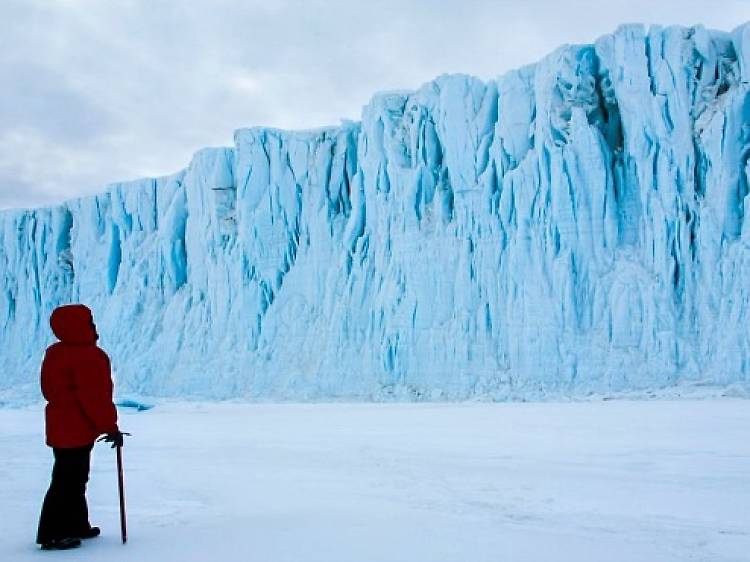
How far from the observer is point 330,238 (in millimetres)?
23938

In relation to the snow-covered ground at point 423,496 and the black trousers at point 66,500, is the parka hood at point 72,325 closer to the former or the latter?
the black trousers at point 66,500

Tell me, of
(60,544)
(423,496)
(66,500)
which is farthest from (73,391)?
(423,496)

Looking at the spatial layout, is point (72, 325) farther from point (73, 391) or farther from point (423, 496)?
point (423, 496)

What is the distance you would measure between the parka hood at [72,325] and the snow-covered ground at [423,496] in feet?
3.36

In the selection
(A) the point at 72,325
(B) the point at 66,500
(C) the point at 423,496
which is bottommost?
(C) the point at 423,496

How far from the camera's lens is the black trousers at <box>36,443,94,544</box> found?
347cm

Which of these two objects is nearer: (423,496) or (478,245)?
(423,496)

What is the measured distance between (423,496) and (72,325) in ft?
7.86

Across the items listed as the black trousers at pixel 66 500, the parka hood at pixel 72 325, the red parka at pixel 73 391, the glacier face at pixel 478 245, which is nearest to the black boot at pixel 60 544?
the black trousers at pixel 66 500

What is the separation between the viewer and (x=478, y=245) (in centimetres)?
2025

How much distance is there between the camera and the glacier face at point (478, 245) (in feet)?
55.7

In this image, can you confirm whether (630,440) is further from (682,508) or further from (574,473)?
(682,508)

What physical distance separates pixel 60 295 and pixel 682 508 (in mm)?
33205

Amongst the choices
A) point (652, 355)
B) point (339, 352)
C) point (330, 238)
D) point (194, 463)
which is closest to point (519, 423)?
point (194, 463)
